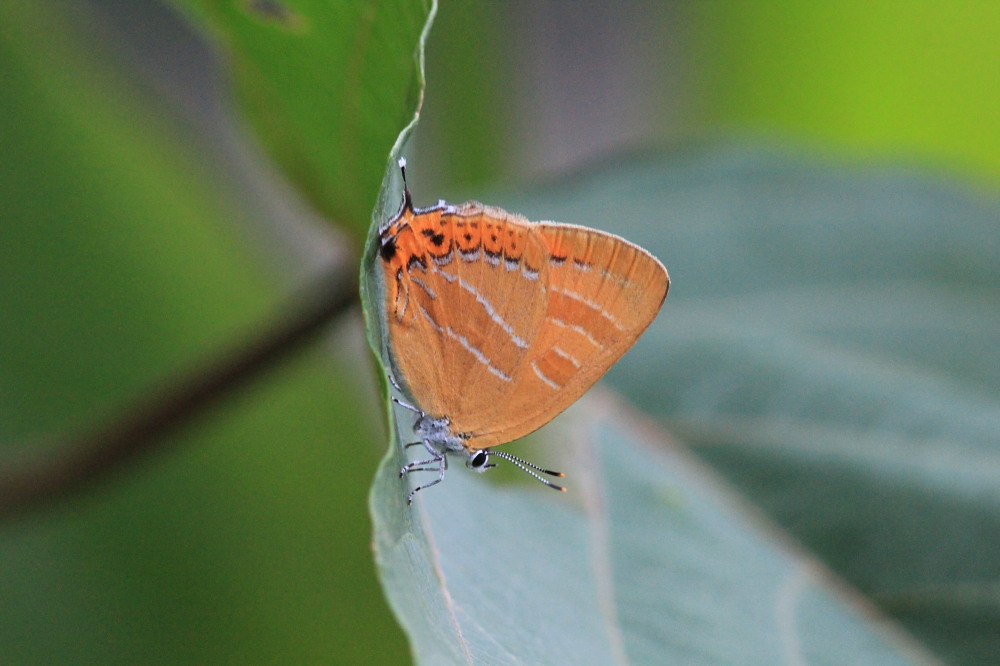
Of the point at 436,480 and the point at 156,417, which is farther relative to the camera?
the point at 156,417

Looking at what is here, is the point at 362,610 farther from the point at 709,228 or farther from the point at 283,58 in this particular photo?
the point at 283,58

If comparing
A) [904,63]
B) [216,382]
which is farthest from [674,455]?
[904,63]

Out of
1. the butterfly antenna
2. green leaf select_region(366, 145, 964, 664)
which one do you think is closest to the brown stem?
green leaf select_region(366, 145, 964, 664)

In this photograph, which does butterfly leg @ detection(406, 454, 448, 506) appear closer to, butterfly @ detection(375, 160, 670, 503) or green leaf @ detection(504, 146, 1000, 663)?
butterfly @ detection(375, 160, 670, 503)

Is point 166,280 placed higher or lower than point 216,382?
higher

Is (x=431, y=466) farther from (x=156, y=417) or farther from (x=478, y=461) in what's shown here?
(x=156, y=417)

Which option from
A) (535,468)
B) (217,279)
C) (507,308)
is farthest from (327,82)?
(217,279)
